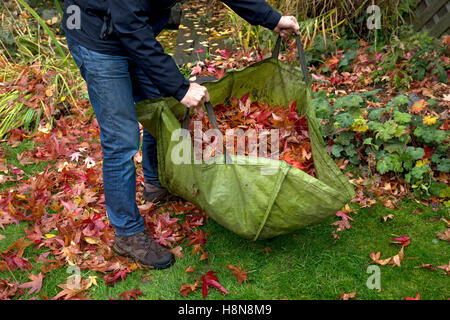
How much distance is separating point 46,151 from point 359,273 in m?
2.62

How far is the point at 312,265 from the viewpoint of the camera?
2.07 meters

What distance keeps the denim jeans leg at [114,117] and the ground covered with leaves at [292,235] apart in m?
0.44

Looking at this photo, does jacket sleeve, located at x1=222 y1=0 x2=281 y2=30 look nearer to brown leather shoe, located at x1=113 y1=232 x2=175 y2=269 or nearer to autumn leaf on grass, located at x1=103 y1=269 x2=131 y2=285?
brown leather shoe, located at x1=113 y1=232 x2=175 y2=269

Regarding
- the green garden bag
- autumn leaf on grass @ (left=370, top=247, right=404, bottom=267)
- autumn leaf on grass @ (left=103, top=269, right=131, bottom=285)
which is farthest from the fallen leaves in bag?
autumn leaf on grass @ (left=103, top=269, right=131, bottom=285)

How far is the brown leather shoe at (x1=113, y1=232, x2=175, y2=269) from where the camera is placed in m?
2.10

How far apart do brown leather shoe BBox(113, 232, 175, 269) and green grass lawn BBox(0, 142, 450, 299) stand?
Answer: 0.05m

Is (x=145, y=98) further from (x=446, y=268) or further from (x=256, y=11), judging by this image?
(x=446, y=268)

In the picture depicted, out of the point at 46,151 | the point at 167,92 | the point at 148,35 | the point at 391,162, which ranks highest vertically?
the point at 148,35

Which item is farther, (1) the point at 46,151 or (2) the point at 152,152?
(1) the point at 46,151

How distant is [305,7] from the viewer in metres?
4.00

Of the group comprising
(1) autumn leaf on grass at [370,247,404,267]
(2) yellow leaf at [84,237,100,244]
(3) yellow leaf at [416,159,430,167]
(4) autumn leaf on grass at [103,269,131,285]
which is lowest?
(4) autumn leaf on grass at [103,269,131,285]

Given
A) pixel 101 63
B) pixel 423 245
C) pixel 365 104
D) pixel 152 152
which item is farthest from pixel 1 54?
pixel 423 245

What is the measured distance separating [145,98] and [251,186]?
0.87 meters
